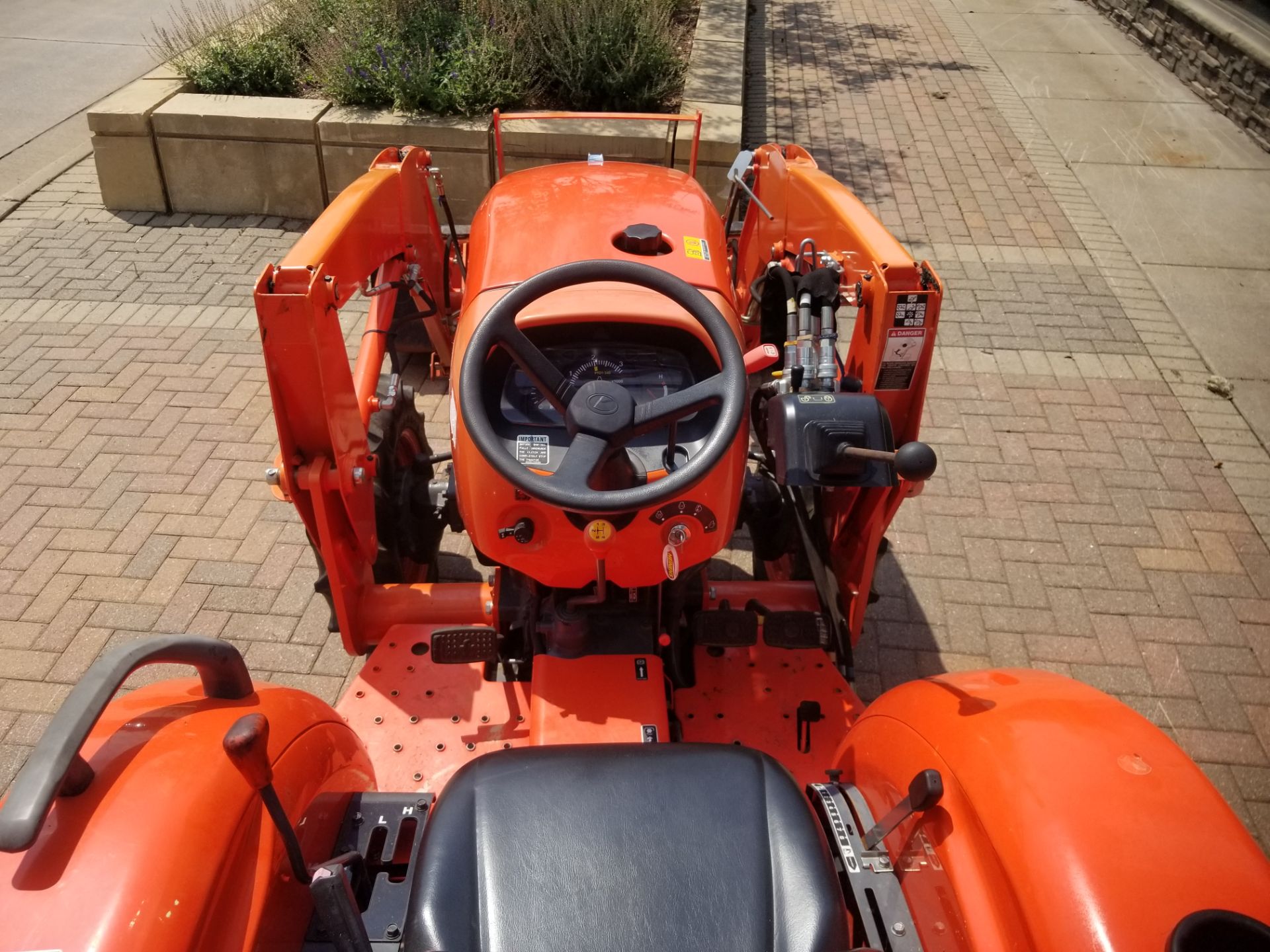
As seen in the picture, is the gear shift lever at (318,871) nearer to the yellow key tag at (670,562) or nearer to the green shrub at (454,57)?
the yellow key tag at (670,562)

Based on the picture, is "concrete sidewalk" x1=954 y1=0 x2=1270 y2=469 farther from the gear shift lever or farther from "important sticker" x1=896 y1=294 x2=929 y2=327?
the gear shift lever

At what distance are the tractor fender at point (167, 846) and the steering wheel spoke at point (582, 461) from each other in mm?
731

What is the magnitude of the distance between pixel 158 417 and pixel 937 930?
412cm

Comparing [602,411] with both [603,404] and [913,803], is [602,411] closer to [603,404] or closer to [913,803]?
[603,404]

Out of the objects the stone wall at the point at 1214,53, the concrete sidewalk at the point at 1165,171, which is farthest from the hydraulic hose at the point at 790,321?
the stone wall at the point at 1214,53

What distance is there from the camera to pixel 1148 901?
1276 millimetres

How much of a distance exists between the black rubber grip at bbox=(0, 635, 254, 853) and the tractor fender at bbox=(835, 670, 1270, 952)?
136cm

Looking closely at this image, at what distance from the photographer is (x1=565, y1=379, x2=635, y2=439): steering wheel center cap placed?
1.91m

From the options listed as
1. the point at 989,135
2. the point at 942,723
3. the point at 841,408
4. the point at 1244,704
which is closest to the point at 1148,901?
the point at 942,723

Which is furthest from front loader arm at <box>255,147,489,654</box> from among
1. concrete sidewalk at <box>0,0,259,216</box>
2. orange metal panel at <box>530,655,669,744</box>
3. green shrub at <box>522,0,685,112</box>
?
concrete sidewalk at <box>0,0,259,216</box>

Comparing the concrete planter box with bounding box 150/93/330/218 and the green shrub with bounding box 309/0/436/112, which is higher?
the green shrub with bounding box 309/0/436/112

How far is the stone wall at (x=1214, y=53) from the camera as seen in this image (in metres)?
7.62

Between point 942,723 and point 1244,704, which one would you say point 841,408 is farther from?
point 1244,704

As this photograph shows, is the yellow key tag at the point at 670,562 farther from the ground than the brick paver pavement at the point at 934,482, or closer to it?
farther from the ground
